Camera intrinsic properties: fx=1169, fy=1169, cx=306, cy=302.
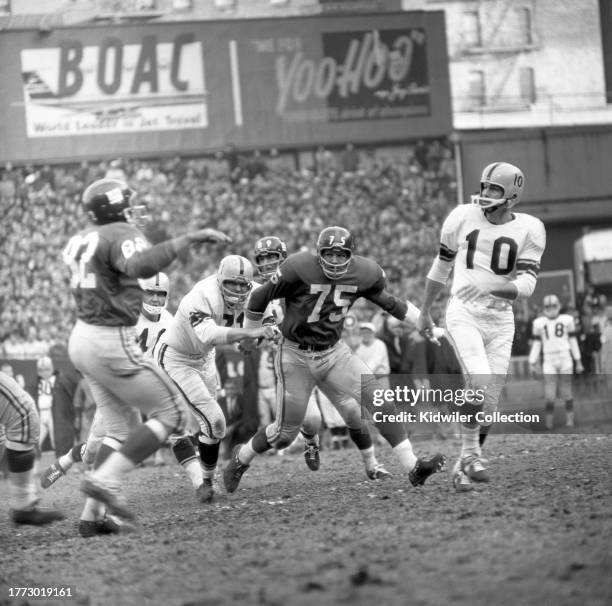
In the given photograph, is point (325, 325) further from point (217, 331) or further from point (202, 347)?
point (202, 347)

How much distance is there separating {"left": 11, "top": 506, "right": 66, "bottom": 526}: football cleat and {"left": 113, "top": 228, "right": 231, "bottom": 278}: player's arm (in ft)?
5.67

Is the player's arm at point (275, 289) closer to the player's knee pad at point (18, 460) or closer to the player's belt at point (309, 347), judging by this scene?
the player's belt at point (309, 347)

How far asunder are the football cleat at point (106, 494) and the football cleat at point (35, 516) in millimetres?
502

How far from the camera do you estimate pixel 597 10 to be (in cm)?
3416

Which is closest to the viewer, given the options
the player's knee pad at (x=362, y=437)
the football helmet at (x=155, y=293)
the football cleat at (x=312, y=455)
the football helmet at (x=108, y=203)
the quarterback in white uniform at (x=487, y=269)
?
the football helmet at (x=108, y=203)

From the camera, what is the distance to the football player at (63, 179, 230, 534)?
7133 mm

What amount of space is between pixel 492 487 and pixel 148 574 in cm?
338

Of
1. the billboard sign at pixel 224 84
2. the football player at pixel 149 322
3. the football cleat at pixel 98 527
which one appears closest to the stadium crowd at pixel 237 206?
the billboard sign at pixel 224 84

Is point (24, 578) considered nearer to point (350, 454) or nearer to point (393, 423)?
point (393, 423)

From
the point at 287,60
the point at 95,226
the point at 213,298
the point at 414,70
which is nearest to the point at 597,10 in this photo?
the point at 414,70

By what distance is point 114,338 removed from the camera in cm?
720

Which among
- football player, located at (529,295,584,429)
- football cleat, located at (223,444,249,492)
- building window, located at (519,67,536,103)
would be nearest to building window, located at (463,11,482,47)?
building window, located at (519,67,536,103)

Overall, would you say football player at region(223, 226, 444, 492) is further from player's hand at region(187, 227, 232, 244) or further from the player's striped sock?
player's hand at region(187, 227, 232, 244)

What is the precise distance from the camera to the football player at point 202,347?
975cm
